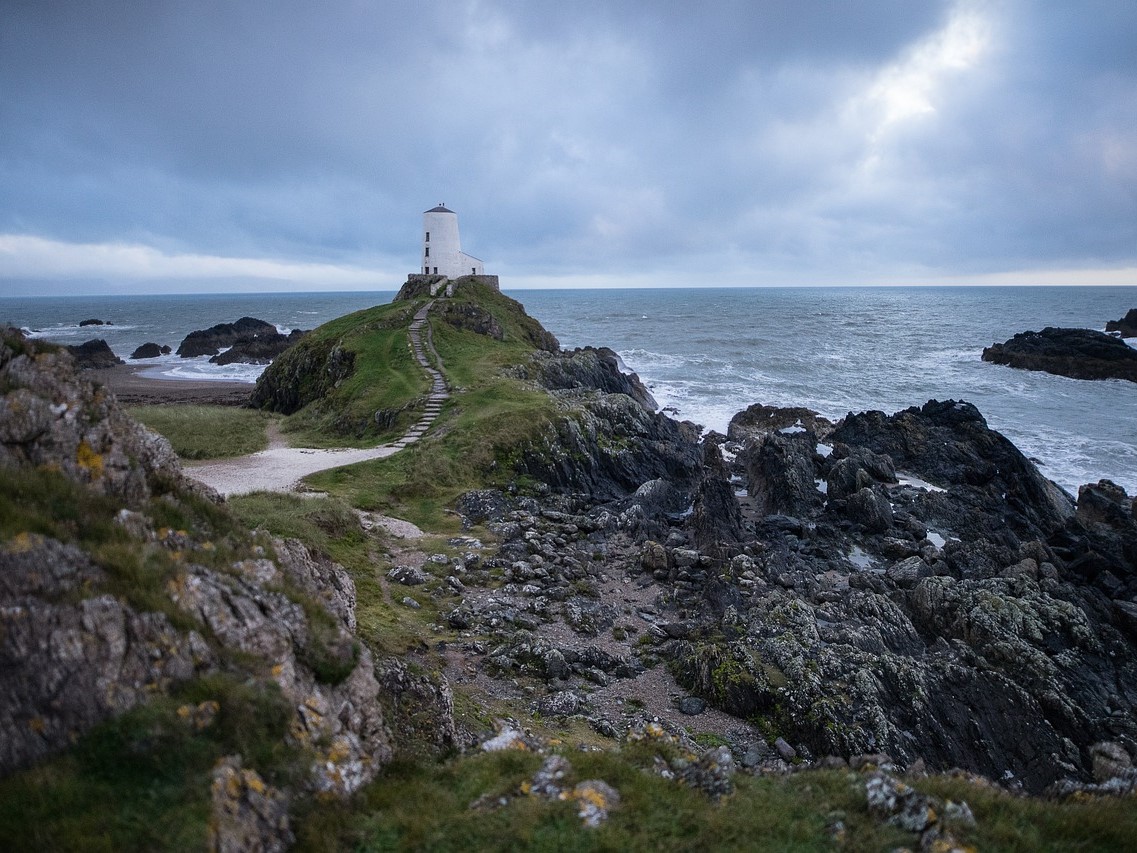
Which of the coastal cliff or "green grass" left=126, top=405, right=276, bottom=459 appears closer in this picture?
the coastal cliff

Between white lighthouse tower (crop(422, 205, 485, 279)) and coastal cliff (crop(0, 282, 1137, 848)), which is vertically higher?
white lighthouse tower (crop(422, 205, 485, 279))

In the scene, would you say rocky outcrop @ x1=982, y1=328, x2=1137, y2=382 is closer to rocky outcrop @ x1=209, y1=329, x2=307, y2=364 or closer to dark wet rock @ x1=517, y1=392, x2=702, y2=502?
dark wet rock @ x1=517, y1=392, x2=702, y2=502

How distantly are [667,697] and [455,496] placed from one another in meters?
13.9

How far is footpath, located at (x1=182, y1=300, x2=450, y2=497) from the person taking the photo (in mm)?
25203

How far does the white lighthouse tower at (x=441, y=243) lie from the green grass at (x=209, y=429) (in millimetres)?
34901

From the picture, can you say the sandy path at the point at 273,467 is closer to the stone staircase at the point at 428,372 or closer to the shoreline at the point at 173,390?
the stone staircase at the point at 428,372

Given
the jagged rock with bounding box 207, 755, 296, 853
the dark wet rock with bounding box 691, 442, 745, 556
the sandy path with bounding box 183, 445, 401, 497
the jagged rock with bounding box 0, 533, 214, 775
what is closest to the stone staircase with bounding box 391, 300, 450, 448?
the sandy path with bounding box 183, 445, 401, 497

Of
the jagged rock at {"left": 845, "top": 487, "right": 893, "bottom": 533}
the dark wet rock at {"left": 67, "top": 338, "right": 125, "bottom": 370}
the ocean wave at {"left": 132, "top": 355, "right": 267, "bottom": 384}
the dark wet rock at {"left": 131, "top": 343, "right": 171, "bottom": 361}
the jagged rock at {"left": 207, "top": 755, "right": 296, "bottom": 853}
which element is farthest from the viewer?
the dark wet rock at {"left": 131, "top": 343, "right": 171, "bottom": 361}

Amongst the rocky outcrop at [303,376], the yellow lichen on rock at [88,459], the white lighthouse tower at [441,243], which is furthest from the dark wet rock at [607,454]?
the white lighthouse tower at [441,243]

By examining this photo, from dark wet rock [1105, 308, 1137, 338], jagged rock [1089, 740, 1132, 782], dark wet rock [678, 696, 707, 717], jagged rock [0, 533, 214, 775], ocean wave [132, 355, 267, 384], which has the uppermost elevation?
dark wet rock [1105, 308, 1137, 338]

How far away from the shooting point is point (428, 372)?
42969mm

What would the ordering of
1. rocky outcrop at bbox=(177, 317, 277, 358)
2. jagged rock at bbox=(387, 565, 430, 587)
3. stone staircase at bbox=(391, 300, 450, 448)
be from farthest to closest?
1. rocky outcrop at bbox=(177, 317, 277, 358)
2. stone staircase at bbox=(391, 300, 450, 448)
3. jagged rock at bbox=(387, 565, 430, 587)

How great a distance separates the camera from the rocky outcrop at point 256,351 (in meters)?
83.1

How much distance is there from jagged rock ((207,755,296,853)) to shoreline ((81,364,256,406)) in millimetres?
51028
